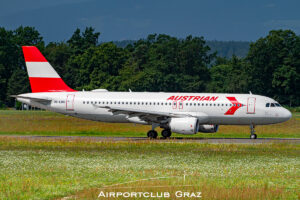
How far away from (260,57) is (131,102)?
69408mm

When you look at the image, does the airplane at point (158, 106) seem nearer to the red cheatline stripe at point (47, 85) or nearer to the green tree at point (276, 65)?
the red cheatline stripe at point (47, 85)

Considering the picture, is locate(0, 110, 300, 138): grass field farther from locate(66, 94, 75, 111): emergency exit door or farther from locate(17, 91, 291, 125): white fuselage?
locate(17, 91, 291, 125): white fuselage

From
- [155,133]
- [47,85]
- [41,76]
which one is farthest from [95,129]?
[155,133]

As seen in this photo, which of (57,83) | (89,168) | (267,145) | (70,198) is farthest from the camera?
(57,83)

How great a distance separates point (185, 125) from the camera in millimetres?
37125

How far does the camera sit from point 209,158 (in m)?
25.2

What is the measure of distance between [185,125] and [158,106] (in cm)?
413

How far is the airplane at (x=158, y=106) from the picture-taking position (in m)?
39.0

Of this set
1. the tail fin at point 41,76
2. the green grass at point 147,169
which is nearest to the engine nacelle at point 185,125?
the green grass at point 147,169

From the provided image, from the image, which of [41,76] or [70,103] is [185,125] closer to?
[70,103]

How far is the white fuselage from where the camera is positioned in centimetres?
3938

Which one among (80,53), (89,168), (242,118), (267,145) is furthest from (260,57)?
(89,168)

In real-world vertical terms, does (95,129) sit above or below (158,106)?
below

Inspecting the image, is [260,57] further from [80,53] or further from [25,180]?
[25,180]
